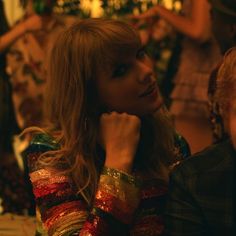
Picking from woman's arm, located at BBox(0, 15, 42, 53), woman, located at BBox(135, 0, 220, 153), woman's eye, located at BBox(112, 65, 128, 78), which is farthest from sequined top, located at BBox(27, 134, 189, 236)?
woman's arm, located at BBox(0, 15, 42, 53)

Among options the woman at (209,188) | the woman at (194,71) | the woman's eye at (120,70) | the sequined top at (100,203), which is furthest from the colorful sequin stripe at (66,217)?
the woman at (194,71)

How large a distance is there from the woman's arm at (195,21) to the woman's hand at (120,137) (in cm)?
133

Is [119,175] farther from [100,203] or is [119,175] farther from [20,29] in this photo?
[20,29]

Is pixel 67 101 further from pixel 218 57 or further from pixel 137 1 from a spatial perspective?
pixel 137 1

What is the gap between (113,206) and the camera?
1635 millimetres

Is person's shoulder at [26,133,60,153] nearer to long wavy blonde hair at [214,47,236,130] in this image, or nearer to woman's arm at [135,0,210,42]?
long wavy blonde hair at [214,47,236,130]

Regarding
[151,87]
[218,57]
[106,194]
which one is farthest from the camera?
[218,57]

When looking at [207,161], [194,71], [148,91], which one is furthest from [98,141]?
[194,71]

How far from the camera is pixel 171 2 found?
3971 mm

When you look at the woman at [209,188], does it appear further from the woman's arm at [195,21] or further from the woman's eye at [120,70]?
the woman's arm at [195,21]

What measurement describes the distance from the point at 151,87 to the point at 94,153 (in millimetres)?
225

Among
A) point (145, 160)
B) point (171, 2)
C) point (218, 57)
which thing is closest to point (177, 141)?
point (145, 160)

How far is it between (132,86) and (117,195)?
279mm

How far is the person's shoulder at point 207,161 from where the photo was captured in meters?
1.58
